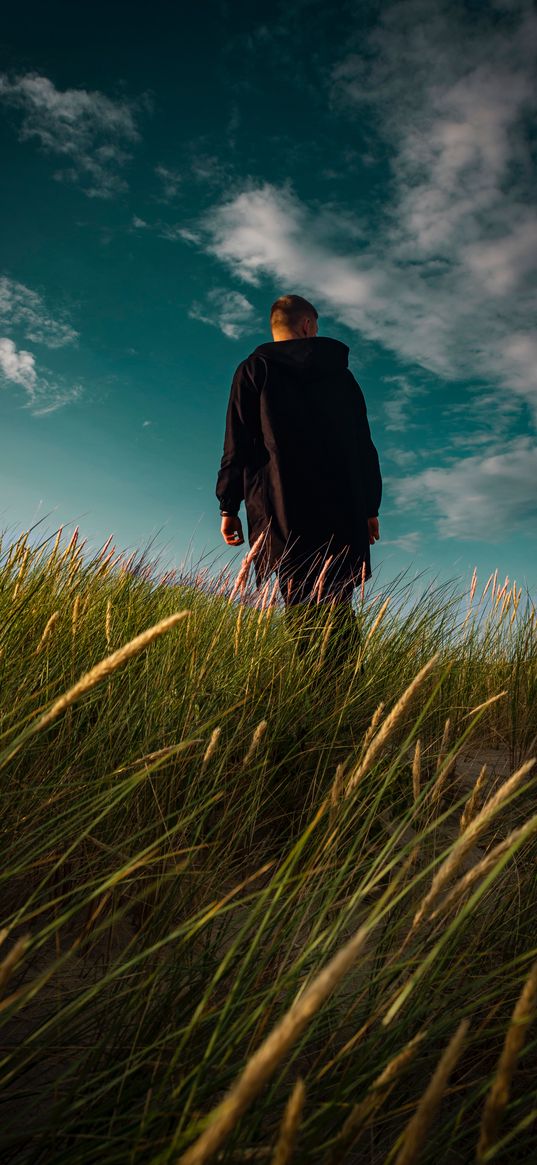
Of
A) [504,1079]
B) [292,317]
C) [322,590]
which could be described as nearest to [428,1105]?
[504,1079]

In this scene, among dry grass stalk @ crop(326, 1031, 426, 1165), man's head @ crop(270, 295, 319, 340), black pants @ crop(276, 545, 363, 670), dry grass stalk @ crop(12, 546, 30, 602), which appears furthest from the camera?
man's head @ crop(270, 295, 319, 340)

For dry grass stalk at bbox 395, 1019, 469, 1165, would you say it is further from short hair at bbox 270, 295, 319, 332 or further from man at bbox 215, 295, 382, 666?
short hair at bbox 270, 295, 319, 332

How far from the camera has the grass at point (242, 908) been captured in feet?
2.16

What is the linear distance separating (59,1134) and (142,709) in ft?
3.37

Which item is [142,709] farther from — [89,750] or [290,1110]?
[290,1110]

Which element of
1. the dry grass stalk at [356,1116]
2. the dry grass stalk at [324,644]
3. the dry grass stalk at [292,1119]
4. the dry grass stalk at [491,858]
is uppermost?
the dry grass stalk at [324,644]

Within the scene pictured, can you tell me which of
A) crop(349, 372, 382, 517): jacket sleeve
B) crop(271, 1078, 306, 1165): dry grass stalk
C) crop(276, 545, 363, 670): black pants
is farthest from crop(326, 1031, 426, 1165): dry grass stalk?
crop(349, 372, 382, 517): jacket sleeve

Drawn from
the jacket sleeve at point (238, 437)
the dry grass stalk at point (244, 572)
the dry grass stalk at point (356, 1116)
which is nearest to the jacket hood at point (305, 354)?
the jacket sleeve at point (238, 437)

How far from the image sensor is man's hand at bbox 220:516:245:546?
3.74 m

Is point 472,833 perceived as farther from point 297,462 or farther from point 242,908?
point 297,462

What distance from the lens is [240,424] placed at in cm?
369

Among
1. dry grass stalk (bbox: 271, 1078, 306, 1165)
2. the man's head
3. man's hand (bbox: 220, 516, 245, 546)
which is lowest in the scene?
dry grass stalk (bbox: 271, 1078, 306, 1165)

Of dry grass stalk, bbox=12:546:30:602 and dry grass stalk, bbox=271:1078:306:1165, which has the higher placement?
dry grass stalk, bbox=12:546:30:602

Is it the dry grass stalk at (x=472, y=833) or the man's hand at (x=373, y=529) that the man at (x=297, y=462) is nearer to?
the man's hand at (x=373, y=529)
